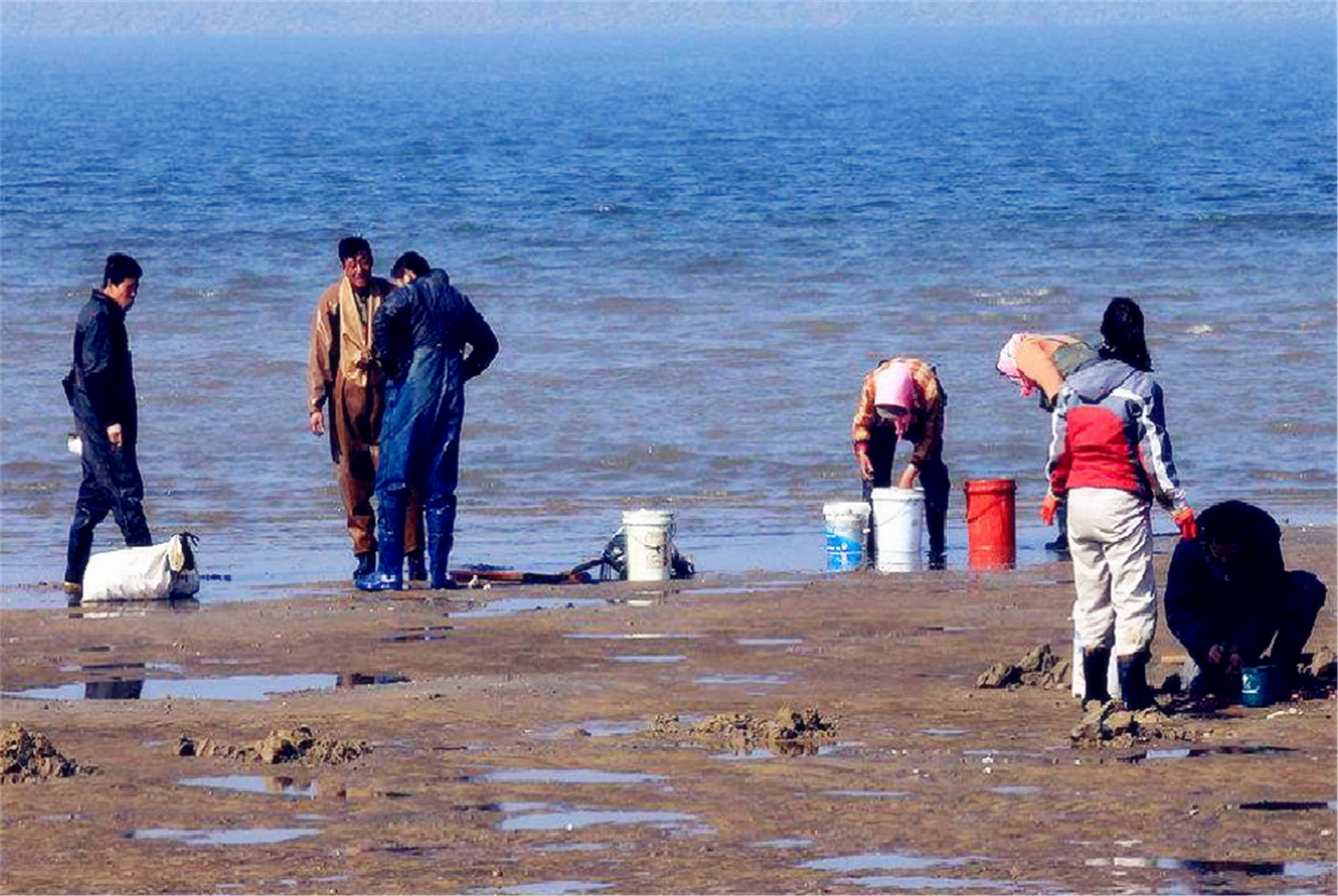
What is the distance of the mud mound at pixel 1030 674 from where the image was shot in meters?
10.6

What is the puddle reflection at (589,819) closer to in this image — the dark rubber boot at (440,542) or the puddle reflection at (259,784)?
the puddle reflection at (259,784)

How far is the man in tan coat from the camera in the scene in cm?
1401

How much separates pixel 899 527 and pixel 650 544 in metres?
1.29

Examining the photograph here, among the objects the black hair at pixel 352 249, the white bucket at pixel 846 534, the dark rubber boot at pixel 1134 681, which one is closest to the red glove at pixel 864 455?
the white bucket at pixel 846 534

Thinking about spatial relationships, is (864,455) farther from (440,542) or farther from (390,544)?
(390,544)

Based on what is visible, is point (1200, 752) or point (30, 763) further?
point (1200, 752)

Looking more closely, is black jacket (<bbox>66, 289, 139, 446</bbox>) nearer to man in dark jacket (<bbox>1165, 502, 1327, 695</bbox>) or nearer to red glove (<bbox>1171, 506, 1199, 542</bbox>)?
man in dark jacket (<bbox>1165, 502, 1327, 695</bbox>)

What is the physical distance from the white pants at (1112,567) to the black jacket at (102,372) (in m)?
5.21

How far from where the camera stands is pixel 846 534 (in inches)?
568

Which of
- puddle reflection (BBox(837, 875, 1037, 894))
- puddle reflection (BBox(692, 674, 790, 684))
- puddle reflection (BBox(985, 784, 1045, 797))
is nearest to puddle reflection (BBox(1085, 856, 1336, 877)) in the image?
puddle reflection (BBox(837, 875, 1037, 894))

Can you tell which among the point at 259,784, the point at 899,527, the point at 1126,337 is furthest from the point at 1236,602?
the point at 899,527

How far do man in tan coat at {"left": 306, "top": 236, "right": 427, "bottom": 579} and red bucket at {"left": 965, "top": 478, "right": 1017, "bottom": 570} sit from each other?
2.80m

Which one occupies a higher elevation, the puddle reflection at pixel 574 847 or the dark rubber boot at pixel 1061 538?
the dark rubber boot at pixel 1061 538

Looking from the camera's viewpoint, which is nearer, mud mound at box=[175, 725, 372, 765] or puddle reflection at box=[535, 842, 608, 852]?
puddle reflection at box=[535, 842, 608, 852]
